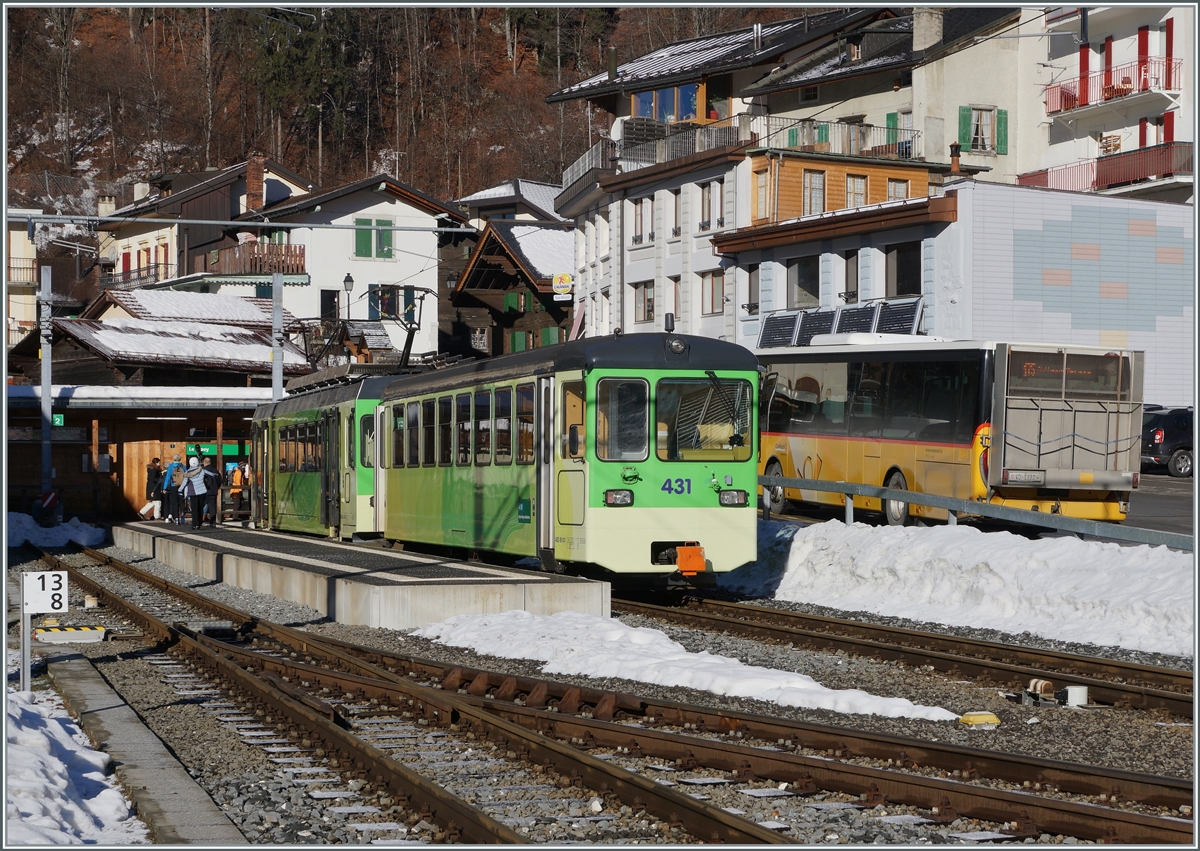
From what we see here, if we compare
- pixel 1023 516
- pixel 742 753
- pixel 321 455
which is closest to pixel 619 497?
pixel 1023 516

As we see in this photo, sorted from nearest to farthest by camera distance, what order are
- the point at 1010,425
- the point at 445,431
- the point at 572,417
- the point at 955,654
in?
the point at 955,654
the point at 572,417
the point at 445,431
the point at 1010,425

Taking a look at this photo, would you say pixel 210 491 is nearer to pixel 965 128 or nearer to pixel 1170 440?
pixel 1170 440

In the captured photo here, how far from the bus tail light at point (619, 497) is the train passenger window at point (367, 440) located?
345 inches

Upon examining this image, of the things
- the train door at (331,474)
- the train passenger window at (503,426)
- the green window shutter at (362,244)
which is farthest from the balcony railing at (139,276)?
the train passenger window at (503,426)

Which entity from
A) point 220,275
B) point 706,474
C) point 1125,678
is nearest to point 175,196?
point 220,275

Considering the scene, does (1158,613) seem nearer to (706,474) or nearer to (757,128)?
(706,474)

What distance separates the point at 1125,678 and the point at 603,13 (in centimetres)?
8686

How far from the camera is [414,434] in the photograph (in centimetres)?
2145

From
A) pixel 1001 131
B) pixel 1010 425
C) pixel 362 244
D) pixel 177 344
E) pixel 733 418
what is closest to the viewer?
pixel 733 418

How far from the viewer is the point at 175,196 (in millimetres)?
72562

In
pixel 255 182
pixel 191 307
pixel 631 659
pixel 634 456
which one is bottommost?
pixel 631 659

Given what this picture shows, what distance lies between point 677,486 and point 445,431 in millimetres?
4871

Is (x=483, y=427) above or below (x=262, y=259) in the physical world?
below

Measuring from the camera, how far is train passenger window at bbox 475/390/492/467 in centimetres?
1811
